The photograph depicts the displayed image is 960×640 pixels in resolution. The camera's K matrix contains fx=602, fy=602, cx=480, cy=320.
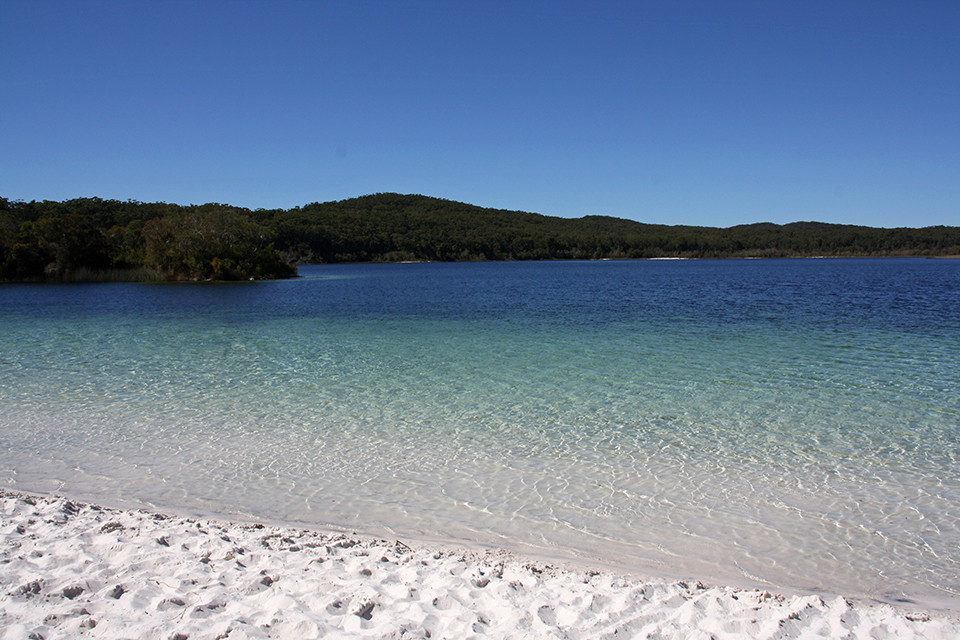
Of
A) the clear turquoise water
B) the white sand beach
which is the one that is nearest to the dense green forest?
the clear turquoise water

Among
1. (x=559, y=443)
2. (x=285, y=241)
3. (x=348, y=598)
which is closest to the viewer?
(x=348, y=598)

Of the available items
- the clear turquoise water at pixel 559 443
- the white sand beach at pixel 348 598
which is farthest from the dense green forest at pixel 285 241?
the white sand beach at pixel 348 598

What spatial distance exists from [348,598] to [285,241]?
142 meters

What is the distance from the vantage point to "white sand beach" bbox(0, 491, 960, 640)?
3.38 metres

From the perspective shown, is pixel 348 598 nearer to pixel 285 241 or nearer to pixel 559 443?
pixel 559 443

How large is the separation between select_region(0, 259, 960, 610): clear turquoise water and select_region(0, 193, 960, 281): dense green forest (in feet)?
154

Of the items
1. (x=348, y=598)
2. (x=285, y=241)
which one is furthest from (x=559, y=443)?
(x=285, y=241)

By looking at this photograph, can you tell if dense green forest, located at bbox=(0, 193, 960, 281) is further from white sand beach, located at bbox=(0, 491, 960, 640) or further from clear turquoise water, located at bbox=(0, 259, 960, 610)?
white sand beach, located at bbox=(0, 491, 960, 640)

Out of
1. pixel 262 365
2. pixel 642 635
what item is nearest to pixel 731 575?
pixel 642 635

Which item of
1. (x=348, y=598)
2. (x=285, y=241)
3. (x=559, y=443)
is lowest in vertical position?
(x=559, y=443)

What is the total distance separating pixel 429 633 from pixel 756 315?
23.0 meters

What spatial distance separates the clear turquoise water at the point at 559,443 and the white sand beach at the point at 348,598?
708 mm

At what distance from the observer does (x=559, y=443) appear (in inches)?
308

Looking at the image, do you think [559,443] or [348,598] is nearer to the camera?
[348,598]
